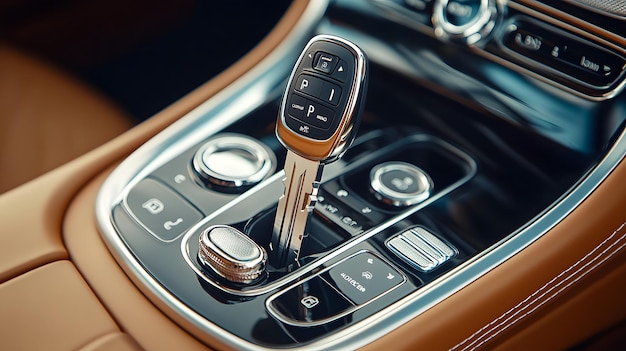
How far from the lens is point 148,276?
28.7 inches

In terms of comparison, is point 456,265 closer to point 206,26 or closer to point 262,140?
point 262,140

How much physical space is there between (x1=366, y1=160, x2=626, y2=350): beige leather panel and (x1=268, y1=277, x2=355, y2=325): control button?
0.06m

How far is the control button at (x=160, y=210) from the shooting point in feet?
2.58

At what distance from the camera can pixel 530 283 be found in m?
0.74

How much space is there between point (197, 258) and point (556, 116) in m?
0.43

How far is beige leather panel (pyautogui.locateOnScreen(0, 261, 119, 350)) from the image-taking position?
26.7 inches

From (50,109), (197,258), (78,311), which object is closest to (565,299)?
(197,258)

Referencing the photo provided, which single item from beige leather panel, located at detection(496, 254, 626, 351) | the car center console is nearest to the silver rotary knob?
the car center console

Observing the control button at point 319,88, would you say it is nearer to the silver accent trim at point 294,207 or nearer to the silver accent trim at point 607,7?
the silver accent trim at point 294,207

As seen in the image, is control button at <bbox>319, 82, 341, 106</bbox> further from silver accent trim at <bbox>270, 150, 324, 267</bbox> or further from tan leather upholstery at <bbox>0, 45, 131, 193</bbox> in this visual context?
tan leather upholstery at <bbox>0, 45, 131, 193</bbox>

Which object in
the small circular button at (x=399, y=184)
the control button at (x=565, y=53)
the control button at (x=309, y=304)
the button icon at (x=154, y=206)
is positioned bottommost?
the button icon at (x=154, y=206)

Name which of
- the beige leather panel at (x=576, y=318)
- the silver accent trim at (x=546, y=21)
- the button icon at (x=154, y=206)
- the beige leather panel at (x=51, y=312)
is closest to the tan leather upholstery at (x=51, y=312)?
the beige leather panel at (x=51, y=312)

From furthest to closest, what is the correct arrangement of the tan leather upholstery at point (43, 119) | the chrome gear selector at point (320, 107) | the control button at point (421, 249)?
the tan leather upholstery at point (43, 119) → the control button at point (421, 249) → the chrome gear selector at point (320, 107)

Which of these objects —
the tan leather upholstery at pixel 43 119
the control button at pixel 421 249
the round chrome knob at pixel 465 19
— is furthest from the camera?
the tan leather upholstery at pixel 43 119
